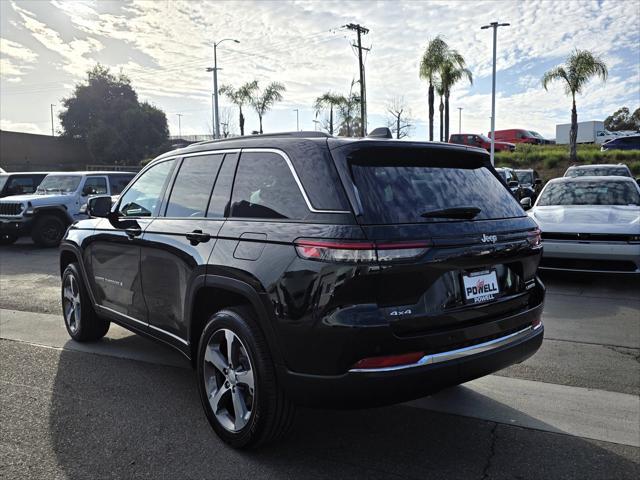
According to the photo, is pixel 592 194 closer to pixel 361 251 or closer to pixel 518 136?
pixel 361 251

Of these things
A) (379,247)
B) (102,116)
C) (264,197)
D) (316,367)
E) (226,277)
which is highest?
(102,116)

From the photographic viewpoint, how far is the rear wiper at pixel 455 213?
287 centimetres

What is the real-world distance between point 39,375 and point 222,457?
223 cm

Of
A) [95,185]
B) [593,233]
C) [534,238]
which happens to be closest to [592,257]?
[593,233]

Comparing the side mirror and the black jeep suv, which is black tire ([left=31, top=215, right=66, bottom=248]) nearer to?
the side mirror

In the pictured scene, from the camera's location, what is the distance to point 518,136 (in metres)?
48.4

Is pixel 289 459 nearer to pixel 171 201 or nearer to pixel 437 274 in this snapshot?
pixel 437 274

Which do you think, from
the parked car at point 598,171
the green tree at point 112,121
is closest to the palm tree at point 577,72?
the parked car at point 598,171

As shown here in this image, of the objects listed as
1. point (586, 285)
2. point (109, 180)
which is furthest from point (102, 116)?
point (586, 285)

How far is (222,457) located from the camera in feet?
10.3

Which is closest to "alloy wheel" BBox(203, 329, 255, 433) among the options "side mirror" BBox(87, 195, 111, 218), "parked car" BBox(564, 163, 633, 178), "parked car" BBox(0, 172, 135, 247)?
"side mirror" BBox(87, 195, 111, 218)

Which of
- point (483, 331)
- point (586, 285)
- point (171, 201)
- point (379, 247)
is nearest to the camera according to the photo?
point (379, 247)

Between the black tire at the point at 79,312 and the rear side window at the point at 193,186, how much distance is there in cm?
179

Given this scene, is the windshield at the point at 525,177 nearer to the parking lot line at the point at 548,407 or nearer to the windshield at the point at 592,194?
the windshield at the point at 592,194
